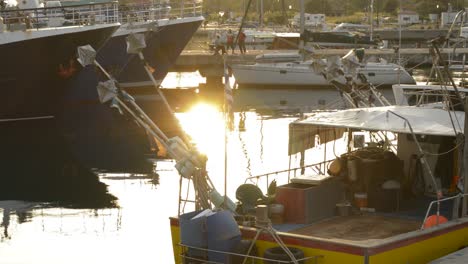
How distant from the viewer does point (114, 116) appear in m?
49.2

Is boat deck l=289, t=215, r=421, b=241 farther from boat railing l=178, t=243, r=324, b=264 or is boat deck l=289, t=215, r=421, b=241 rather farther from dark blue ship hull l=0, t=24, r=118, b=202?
dark blue ship hull l=0, t=24, r=118, b=202

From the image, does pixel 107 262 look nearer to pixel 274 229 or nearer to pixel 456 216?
pixel 274 229

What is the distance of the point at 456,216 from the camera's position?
1834 centimetres

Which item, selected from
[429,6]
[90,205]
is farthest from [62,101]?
[429,6]

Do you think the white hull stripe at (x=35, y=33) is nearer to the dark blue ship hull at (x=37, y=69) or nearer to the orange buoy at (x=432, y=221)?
the dark blue ship hull at (x=37, y=69)

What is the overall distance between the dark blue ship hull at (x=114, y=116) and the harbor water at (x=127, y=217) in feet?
5.29

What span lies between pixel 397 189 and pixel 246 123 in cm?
2841

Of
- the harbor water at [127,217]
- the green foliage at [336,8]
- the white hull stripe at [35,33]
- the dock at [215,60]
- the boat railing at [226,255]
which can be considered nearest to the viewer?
the boat railing at [226,255]

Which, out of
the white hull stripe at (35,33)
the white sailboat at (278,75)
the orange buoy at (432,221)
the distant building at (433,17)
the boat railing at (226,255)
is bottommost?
the white sailboat at (278,75)

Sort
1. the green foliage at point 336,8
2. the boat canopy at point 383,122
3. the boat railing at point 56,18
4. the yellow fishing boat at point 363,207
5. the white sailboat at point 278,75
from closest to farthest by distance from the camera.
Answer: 1. the yellow fishing boat at point 363,207
2. the boat canopy at point 383,122
3. the boat railing at point 56,18
4. the white sailboat at point 278,75
5. the green foliage at point 336,8

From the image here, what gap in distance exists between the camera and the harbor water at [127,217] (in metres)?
23.9

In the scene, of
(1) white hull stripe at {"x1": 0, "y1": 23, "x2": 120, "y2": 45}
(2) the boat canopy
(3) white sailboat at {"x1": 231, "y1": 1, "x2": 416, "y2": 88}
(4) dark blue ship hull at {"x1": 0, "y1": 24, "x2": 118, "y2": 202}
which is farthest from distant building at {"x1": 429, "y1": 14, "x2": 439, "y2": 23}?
(2) the boat canopy

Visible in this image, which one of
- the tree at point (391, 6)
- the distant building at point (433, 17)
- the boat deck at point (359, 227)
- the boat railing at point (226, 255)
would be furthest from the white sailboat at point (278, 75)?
the tree at point (391, 6)

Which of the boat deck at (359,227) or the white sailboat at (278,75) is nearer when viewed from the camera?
the boat deck at (359,227)
